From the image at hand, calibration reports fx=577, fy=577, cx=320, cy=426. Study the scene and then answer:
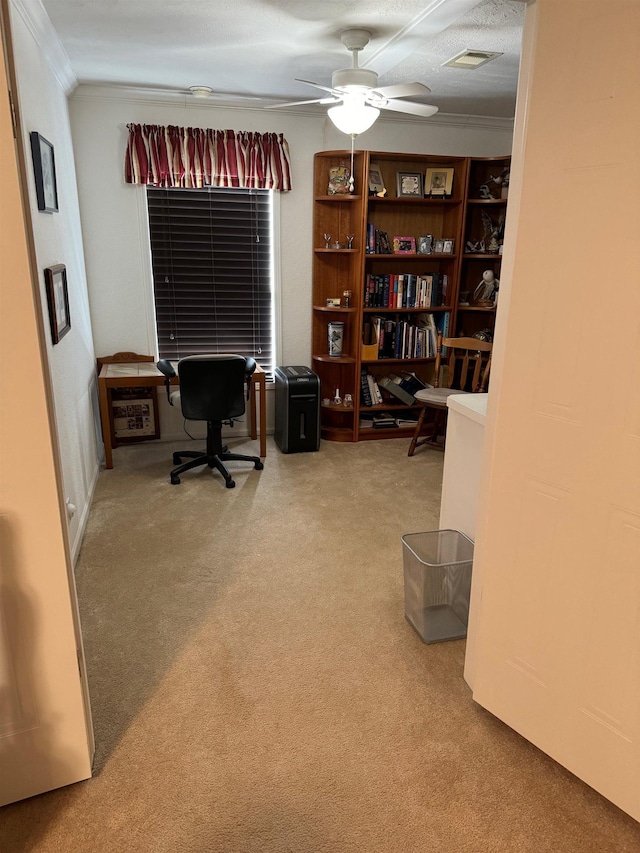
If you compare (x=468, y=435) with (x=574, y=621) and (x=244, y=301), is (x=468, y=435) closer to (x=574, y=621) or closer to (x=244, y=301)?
(x=574, y=621)

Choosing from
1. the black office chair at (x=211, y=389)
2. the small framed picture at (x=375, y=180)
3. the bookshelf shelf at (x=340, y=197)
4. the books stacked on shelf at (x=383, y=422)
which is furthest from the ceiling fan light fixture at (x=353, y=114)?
the books stacked on shelf at (x=383, y=422)

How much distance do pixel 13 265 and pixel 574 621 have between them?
1.66m

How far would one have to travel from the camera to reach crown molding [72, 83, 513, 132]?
12.6ft

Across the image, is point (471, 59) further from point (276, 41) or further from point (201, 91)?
point (201, 91)

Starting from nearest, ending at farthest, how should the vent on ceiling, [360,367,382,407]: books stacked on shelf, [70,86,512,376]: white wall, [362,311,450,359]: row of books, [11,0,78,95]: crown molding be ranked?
[11,0,78,95]: crown molding, the vent on ceiling, [70,86,512,376]: white wall, [362,311,450,359]: row of books, [360,367,382,407]: books stacked on shelf

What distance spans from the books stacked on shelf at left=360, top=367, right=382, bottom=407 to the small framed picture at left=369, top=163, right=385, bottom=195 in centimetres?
137

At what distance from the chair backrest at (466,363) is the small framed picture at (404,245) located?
2.36 ft

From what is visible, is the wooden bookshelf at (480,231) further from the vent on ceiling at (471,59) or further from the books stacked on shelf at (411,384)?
the vent on ceiling at (471,59)

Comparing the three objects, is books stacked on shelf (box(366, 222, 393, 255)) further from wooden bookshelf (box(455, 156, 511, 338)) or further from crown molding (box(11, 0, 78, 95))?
crown molding (box(11, 0, 78, 95))

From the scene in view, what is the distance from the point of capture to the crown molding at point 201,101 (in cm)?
386

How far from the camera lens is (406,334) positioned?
15.3 ft

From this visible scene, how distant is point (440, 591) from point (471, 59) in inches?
111

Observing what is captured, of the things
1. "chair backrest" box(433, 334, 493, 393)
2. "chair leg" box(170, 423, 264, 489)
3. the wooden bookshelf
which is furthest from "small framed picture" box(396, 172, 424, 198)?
"chair leg" box(170, 423, 264, 489)

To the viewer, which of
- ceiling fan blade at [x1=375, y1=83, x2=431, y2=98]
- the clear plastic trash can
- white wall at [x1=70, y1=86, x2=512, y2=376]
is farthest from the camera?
white wall at [x1=70, y1=86, x2=512, y2=376]
